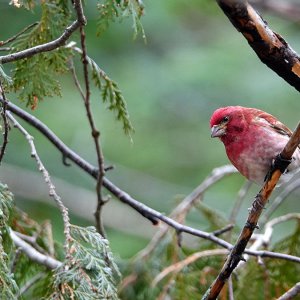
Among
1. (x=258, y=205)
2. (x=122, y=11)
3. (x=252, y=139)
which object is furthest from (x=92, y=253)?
(x=252, y=139)

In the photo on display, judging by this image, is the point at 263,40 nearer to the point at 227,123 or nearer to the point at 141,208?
the point at 141,208

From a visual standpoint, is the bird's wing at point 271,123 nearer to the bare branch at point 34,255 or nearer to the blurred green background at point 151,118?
the bare branch at point 34,255

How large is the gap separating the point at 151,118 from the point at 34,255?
7.48m

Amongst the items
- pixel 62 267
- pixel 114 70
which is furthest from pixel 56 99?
pixel 62 267

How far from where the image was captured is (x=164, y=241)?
558 centimetres

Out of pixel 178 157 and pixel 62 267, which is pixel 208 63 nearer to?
pixel 178 157

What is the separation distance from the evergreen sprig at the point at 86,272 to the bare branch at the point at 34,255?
29.1 inches

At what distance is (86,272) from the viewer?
3592mm

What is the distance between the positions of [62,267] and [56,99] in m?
7.83

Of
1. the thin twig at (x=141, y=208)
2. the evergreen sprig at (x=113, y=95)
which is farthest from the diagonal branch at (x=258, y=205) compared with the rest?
the evergreen sprig at (x=113, y=95)

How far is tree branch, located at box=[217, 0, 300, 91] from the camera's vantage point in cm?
286

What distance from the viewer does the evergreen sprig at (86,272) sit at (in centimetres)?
340

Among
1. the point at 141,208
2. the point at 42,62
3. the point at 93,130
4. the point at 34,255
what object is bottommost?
the point at 34,255

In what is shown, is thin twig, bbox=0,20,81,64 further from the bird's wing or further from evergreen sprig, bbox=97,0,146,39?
the bird's wing
